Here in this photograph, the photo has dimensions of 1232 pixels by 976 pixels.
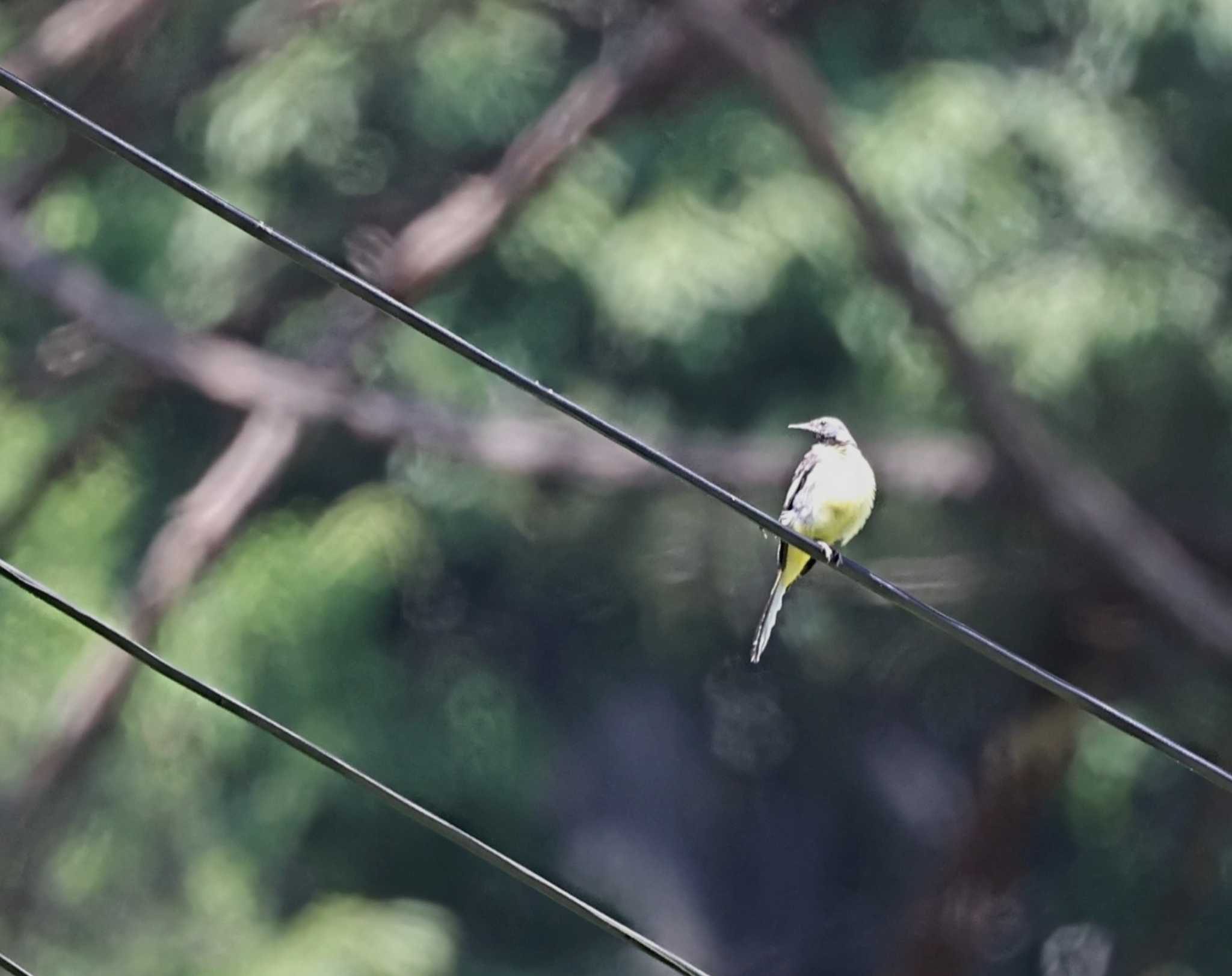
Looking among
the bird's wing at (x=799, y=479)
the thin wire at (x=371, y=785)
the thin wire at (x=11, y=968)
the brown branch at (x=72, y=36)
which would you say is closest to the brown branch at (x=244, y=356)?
the brown branch at (x=72, y=36)

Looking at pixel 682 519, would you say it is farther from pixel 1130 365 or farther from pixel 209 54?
pixel 209 54

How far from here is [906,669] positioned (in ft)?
23.0

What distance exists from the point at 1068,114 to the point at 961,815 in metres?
2.51

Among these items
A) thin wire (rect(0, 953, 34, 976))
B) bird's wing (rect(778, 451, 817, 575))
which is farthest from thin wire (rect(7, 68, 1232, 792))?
bird's wing (rect(778, 451, 817, 575))

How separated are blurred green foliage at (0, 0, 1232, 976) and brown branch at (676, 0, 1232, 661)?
91 millimetres

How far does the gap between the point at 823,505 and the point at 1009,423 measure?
2.99 meters

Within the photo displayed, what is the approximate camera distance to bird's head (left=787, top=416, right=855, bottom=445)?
379 cm

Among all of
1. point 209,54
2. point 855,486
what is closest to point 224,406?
point 209,54

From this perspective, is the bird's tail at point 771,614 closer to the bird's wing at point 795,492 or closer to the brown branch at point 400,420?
the bird's wing at point 795,492

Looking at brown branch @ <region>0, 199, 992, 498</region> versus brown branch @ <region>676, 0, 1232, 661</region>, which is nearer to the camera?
brown branch @ <region>676, 0, 1232, 661</region>

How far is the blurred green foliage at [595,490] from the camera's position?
248 inches

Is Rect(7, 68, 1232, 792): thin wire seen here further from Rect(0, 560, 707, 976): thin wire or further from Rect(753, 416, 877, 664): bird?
Rect(753, 416, 877, 664): bird

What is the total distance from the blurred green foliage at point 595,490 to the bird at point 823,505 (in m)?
2.54

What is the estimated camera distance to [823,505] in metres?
3.46
